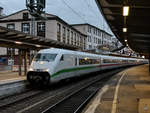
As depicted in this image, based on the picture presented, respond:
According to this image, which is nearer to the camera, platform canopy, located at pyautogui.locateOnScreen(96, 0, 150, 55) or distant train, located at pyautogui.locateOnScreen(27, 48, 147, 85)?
platform canopy, located at pyautogui.locateOnScreen(96, 0, 150, 55)

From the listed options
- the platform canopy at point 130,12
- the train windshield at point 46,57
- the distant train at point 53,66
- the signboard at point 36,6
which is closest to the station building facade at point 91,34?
the signboard at point 36,6

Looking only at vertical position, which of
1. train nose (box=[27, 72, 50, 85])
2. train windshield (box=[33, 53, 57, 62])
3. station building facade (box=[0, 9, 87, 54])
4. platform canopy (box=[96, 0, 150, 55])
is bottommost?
train nose (box=[27, 72, 50, 85])

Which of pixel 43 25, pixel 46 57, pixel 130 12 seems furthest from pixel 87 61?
pixel 43 25

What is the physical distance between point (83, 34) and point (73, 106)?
5605 cm

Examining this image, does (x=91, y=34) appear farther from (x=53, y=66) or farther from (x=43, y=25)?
(x=53, y=66)

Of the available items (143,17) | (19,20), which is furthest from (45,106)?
(19,20)

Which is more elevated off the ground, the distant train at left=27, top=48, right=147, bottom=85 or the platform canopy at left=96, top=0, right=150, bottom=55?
the platform canopy at left=96, top=0, right=150, bottom=55

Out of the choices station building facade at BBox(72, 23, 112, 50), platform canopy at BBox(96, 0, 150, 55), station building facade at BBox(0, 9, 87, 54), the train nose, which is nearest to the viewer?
platform canopy at BBox(96, 0, 150, 55)

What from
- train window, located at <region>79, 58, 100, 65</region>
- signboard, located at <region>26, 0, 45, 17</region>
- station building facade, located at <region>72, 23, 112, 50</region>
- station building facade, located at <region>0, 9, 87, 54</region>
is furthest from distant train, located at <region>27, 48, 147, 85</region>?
station building facade, located at <region>72, 23, 112, 50</region>

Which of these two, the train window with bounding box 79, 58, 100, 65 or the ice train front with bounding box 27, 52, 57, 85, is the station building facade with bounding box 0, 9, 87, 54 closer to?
the train window with bounding box 79, 58, 100, 65

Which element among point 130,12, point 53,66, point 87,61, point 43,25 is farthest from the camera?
point 43,25

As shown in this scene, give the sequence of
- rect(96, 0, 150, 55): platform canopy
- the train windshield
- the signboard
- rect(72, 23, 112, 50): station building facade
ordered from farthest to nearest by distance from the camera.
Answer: rect(72, 23, 112, 50): station building facade < the signboard < the train windshield < rect(96, 0, 150, 55): platform canopy

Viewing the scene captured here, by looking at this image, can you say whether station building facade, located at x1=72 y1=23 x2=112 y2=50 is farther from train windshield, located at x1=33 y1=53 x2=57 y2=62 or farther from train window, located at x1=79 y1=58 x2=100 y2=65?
train windshield, located at x1=33 y1=53 x2=57 y2=62

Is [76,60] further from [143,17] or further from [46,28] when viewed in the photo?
[46,28]
